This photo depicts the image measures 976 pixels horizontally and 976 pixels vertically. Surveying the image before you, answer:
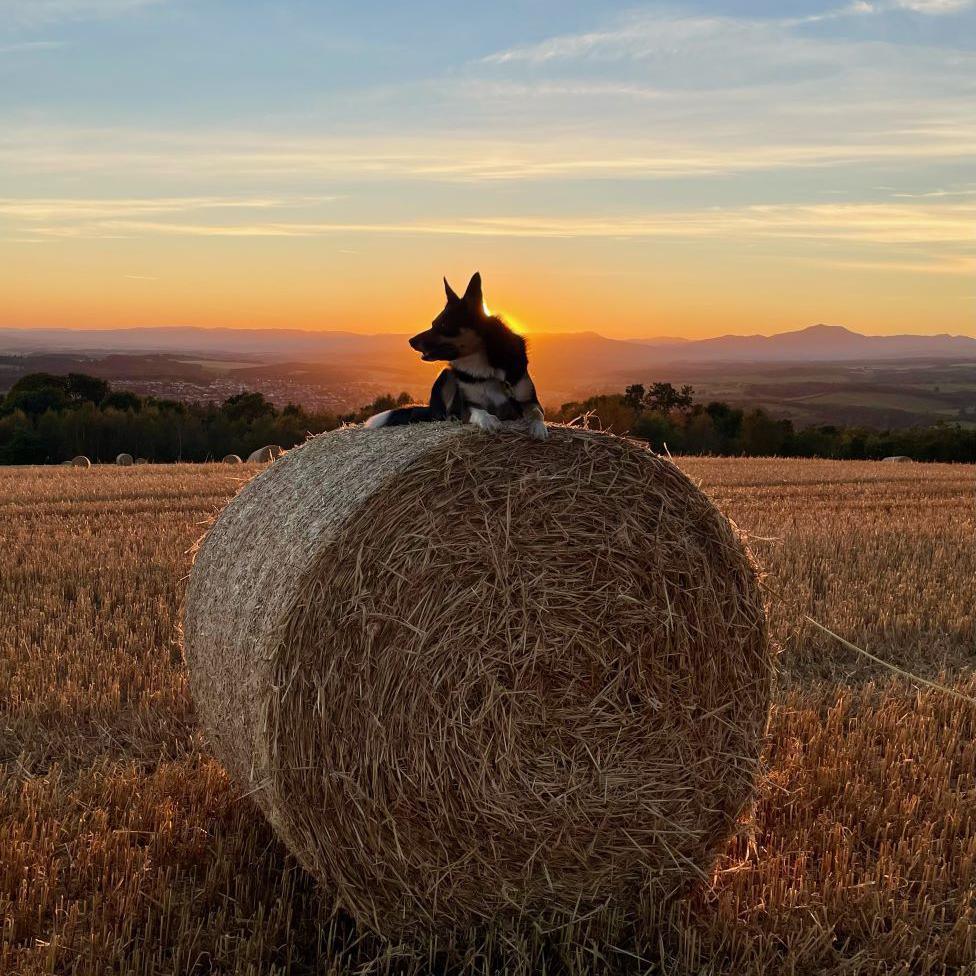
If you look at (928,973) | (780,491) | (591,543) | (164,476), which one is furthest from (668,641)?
(164,476)

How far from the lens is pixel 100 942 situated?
3.92 metres

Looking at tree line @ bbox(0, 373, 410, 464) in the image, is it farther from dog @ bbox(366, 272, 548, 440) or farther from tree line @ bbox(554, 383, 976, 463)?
dog @ bbox(366, 272, 548, 440)

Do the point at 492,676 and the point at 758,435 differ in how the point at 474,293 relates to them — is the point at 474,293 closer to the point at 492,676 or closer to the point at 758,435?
the point at 492,676

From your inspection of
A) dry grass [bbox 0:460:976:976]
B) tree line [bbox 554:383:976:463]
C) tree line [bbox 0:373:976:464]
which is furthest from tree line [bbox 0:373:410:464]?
dry grass [bbox 0:460:976:976]

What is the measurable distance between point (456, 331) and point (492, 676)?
139cm

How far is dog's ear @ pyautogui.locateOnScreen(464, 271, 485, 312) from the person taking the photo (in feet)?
15.1

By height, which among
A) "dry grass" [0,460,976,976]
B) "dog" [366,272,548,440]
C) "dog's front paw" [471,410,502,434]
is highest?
"dog" [366,272,548,440]

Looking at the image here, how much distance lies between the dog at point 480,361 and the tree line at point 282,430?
103 feet

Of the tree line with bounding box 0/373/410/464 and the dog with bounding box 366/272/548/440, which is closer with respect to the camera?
the dog with bounding box 366/272/548/440

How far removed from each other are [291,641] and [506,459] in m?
1.09

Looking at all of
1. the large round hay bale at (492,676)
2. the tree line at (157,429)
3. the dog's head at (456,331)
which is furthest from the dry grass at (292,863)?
the tree line at (157,429)

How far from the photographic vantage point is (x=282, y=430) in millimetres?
41625

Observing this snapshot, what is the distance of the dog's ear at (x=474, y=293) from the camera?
4.61 m

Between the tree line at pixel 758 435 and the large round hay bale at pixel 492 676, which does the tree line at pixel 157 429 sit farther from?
the large round hay bale at pixel 492 676
